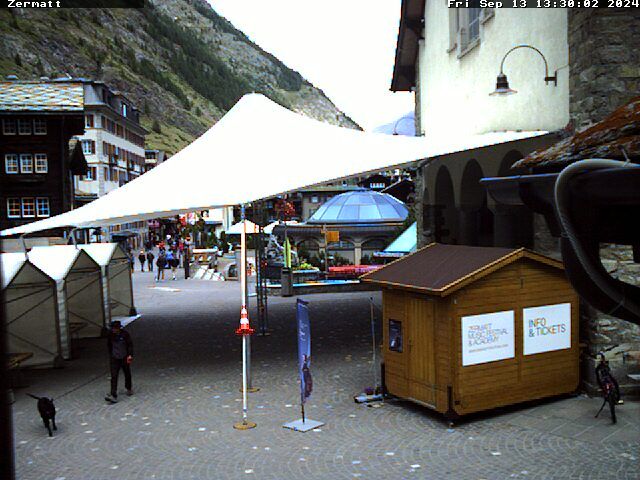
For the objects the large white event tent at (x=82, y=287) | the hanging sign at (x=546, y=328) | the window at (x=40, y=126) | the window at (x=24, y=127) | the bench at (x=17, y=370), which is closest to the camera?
the hanging sign at (x=546, y=328)

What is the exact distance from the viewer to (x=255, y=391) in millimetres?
13188

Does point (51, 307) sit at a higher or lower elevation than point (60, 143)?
lower

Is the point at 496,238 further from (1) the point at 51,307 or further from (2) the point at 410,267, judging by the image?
(1) the point at 51,307

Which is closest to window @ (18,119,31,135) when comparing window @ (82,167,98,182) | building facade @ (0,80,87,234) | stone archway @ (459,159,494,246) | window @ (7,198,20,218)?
building facade @ (0,80,87,234)

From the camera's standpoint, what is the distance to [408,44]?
1072 inches

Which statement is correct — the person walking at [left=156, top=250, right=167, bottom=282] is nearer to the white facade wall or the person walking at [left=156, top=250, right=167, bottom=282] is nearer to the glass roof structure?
the glass roof structure

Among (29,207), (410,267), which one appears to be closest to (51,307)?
(410,267)

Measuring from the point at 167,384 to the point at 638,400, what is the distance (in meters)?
8.42

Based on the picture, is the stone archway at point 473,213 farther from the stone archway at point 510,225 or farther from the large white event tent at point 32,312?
the large white event tent at point 32,312

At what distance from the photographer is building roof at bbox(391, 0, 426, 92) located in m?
26.0

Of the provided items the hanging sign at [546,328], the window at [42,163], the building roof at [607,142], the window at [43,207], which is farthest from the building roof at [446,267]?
the window at [42,163]

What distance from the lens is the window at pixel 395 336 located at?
462 inches

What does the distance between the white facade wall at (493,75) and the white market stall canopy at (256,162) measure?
71cm

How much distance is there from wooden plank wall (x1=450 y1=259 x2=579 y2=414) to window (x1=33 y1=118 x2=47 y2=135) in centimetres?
3825
